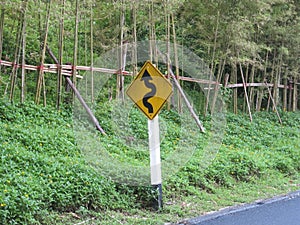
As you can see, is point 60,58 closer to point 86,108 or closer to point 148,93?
point 86,108

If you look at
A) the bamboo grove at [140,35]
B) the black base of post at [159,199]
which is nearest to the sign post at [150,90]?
the black base of post at [159,199]

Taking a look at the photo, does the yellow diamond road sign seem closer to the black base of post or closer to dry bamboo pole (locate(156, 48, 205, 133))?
the black base of post

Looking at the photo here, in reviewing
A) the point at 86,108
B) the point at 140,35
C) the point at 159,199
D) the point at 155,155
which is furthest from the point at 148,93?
the point at 140,35

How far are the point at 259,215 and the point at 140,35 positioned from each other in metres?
7.44

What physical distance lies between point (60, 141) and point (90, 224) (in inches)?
99.7

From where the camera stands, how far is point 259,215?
6355mm

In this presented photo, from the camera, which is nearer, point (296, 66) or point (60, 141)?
point (60, 141)

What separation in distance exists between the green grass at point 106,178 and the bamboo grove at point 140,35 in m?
1.05

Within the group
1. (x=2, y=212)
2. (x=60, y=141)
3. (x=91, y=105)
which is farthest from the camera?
(x=91, y=105)

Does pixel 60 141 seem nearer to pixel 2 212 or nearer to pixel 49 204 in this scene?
pixel 49 204

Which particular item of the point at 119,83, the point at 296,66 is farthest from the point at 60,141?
the point at 296,66

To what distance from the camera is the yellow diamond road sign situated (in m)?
6.12

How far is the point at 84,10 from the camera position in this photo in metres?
9.80

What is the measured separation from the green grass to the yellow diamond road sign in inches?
42.2
